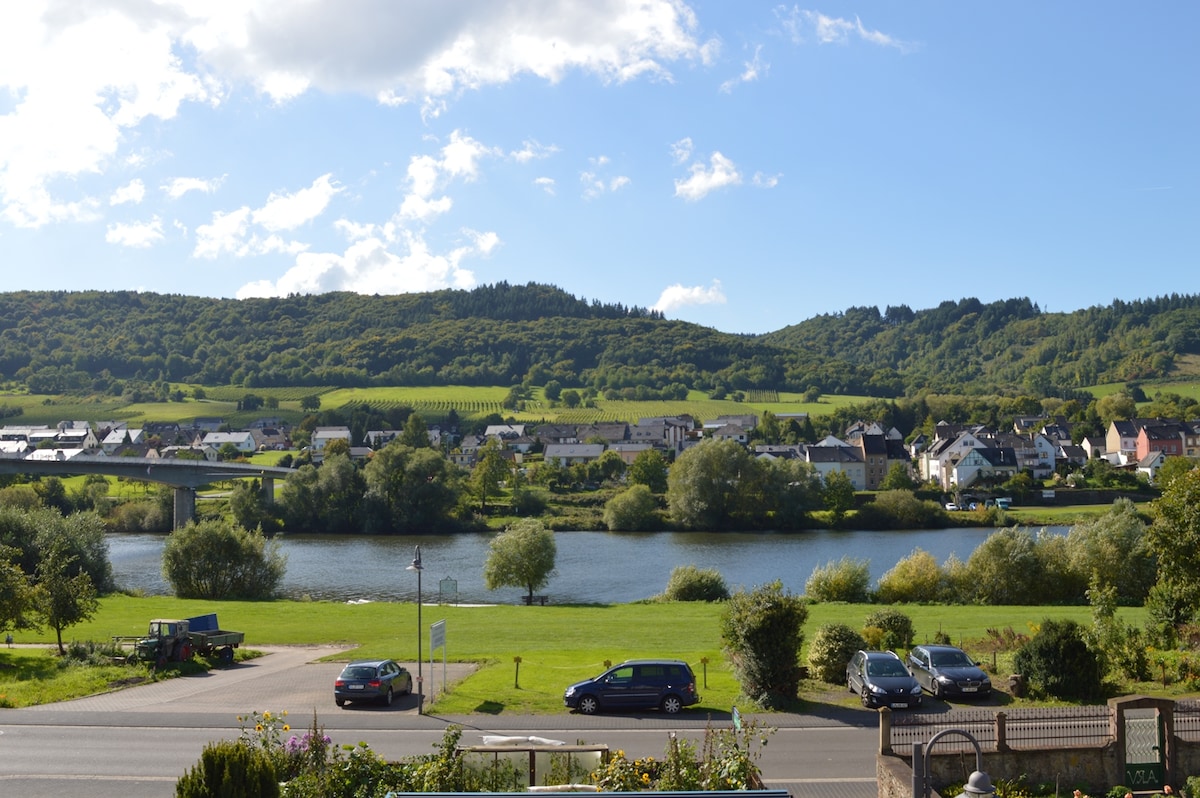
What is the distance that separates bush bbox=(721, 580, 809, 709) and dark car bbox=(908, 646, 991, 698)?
3.01 metres

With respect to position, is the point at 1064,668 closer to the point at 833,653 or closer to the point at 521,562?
the point at 833,653

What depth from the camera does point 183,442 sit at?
159 m

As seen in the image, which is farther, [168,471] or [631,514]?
[168,471]

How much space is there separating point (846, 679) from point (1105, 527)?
27790 mm

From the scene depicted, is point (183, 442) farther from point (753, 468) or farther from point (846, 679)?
point (846, 679)

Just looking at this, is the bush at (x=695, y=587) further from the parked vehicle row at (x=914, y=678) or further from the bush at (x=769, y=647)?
the bush at (x=769, y=647)

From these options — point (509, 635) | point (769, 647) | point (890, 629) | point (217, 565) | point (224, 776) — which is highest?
point (224, 776)

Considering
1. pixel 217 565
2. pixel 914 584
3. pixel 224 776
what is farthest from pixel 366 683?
pixel 914 584

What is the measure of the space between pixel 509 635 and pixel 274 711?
13128mm

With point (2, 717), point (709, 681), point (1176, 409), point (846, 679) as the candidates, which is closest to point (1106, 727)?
point (846, 679)

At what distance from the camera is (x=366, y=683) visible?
22109mm

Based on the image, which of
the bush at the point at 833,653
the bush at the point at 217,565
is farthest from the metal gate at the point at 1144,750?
the bush at the point at 217,565

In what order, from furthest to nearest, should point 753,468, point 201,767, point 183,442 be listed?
1. point 183,442
2. point 753,468
3. point 201,767

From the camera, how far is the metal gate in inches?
610
